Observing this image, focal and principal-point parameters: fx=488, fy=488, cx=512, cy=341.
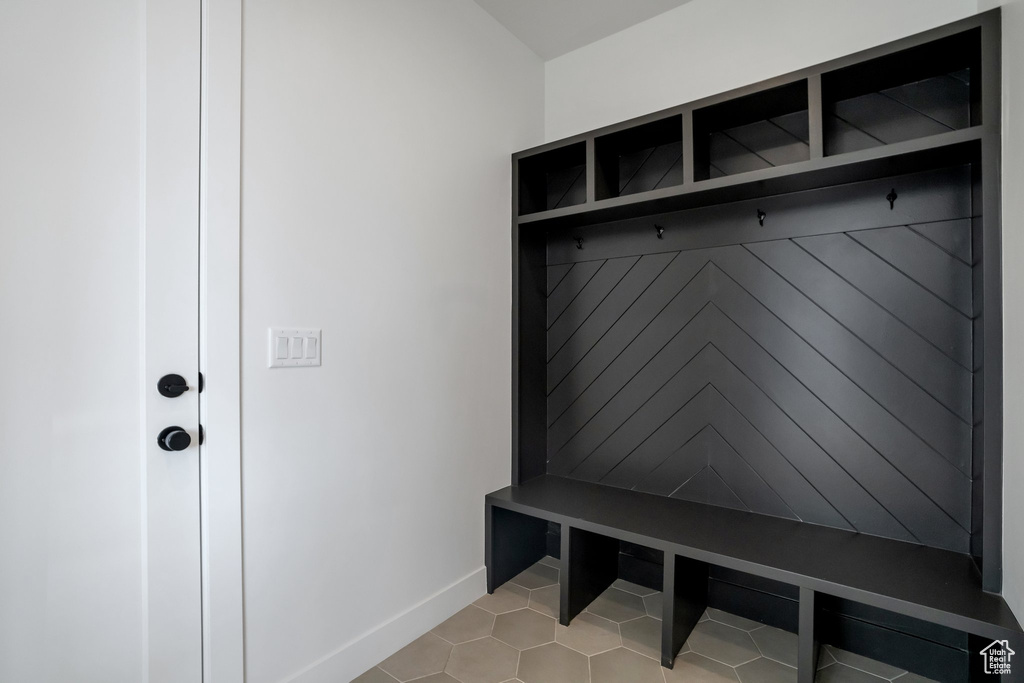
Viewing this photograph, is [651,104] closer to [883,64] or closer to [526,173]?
[526,173]

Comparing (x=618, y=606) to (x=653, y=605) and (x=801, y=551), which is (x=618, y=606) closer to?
(x=653, y=605)

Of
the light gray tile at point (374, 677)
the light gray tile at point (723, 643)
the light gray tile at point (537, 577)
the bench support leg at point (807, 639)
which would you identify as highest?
the bench support leg at point (807, 639)

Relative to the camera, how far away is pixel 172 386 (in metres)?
1.23

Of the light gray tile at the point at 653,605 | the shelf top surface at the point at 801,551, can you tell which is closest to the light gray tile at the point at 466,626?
the shelf top surface at the point at 801,551

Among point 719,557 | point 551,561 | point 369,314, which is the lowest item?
point 551,561

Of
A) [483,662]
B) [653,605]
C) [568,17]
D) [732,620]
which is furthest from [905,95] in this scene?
[483,662]

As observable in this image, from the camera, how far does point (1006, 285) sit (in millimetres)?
1395

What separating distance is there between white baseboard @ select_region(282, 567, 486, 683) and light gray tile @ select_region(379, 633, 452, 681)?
3 centimetres

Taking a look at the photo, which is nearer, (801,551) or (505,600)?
(801,551)

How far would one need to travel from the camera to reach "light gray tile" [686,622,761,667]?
1.76 metres

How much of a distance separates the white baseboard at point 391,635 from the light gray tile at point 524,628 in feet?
0.62

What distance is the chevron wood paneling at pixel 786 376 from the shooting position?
1.69m

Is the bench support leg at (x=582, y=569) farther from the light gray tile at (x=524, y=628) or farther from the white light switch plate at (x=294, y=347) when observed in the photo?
the white light switch plate at (x=294, y=347)

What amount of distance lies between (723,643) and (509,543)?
977mm
